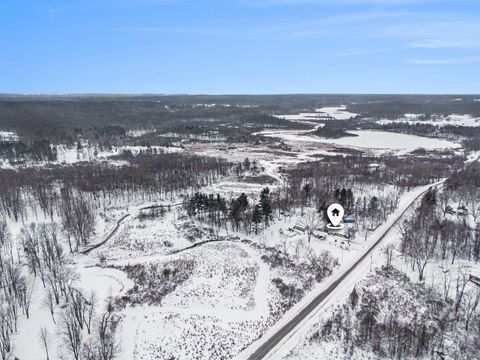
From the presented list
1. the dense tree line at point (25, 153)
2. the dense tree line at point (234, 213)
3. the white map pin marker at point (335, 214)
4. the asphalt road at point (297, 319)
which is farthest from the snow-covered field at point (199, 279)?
the dense tree line at point (25, 153)

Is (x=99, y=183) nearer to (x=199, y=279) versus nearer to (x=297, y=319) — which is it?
(x=199, y=279)

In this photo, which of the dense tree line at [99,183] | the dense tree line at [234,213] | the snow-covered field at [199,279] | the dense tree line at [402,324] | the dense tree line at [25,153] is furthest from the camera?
the dense tree line at [25,153]

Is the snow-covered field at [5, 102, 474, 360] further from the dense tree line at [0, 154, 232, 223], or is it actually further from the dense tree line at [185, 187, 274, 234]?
the dense tree line at [0, 154, 232, 223]

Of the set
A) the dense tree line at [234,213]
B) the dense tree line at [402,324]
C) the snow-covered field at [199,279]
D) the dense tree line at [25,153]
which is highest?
the dense tree line at [25,153]

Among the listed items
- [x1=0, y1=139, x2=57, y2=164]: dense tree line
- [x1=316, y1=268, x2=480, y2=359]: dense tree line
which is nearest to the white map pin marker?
[x1=316, y1=268, x2=480, y2=359]: dense tree line

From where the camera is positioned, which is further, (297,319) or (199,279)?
(199,279)

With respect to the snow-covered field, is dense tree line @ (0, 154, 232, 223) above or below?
above

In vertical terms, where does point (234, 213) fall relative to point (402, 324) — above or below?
above

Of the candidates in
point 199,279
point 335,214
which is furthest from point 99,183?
point 335,214

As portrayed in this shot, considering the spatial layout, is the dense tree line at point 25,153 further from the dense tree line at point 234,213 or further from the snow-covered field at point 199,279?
the dense tree line at point 234,213

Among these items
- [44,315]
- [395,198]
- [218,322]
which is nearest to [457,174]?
[395,198]

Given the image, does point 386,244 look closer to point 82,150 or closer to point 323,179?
point 323,179

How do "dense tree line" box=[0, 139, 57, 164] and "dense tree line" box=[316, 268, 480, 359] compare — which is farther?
"dense tree line" box=[0, 139, 57, 164]
